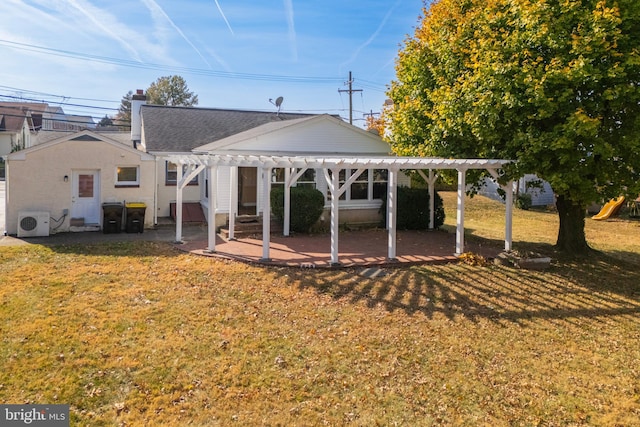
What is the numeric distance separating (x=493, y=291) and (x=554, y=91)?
15.9ft

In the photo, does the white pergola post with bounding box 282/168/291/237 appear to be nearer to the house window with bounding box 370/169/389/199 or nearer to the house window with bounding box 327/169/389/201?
the house window with bounding box 327/169/389/201

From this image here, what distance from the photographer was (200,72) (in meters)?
41.2

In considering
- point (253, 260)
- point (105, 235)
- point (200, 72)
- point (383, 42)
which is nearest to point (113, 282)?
point (253, 260)

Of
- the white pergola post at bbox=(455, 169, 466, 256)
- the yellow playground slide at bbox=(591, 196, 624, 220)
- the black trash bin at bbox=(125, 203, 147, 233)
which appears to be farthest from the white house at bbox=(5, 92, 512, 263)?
the yellow playground slide at bbox=(591, 196, 624, 220)

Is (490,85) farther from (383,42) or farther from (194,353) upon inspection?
(383,42)

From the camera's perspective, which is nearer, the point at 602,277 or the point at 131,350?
the point at 131,350

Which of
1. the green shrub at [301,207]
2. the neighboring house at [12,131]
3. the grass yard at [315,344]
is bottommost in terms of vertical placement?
the grass yard at [315,344]

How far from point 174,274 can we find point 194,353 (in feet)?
13.0

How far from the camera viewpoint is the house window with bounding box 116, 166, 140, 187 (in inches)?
586

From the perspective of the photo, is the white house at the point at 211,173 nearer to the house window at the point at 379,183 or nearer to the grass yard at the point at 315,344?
the house window at the point at 379,183

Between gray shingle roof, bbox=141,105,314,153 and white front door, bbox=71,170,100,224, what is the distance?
318cm

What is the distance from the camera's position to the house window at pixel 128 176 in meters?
14.9

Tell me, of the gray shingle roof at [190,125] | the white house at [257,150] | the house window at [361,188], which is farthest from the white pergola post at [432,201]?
the gray shingle roof at [190,125]

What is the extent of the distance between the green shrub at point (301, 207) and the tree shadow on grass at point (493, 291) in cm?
482
